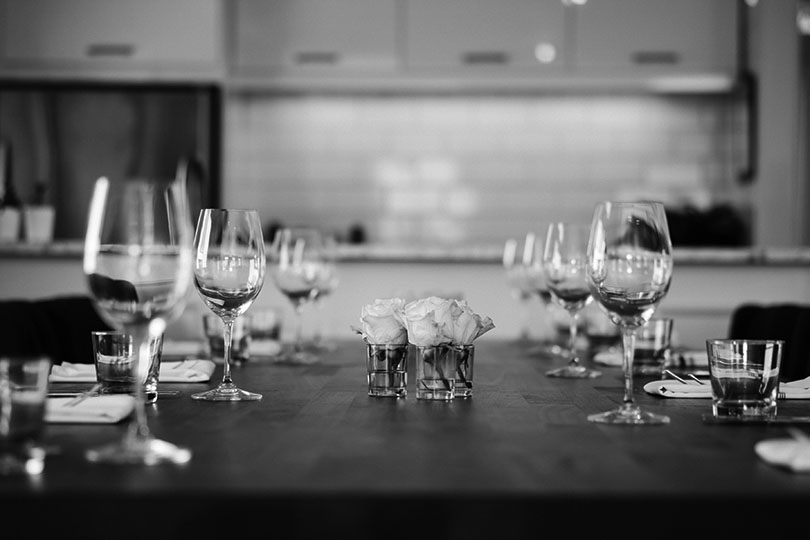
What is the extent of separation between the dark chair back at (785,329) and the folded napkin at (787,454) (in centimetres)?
84

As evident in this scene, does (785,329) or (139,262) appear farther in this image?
(785,329)

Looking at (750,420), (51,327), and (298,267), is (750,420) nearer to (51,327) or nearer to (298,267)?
(298,267)

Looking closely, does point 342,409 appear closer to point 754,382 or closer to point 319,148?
point 754,382

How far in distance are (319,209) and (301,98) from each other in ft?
1.82

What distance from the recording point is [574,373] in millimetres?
1364

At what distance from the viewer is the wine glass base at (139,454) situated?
2.22 ft

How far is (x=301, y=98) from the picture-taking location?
4.77m

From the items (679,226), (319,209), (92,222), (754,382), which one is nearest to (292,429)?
(92,222)

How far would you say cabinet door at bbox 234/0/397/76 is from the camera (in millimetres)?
4348

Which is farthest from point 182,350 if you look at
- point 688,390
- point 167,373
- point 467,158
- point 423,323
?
point 467,158

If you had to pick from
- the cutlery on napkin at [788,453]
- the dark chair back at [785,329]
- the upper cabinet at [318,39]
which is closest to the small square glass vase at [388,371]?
the cutlery on napkin at [788,453]

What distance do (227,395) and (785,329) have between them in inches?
48.4

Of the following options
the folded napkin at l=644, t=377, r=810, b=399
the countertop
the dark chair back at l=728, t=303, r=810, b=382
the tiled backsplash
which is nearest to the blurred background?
the tiled backsplash

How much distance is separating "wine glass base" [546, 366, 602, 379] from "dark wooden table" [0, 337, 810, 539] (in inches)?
16.2
